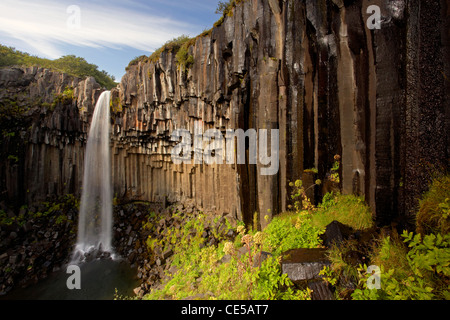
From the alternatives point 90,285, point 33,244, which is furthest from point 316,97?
point 33,244

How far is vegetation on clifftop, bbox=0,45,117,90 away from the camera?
2233 cm

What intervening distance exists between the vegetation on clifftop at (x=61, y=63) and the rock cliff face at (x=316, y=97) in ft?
50.8

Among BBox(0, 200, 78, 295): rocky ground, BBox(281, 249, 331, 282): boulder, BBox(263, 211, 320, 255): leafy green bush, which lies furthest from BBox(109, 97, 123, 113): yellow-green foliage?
BBox(281, 249, 331, 282): boulder

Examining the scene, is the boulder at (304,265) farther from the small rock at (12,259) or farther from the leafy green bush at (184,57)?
the small rock at (12,259)

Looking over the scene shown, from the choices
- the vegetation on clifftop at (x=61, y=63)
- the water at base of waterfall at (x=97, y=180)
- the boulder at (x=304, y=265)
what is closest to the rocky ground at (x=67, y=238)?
the water at base of waterfall at (x=97, y=180)

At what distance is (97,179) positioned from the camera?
17594mm

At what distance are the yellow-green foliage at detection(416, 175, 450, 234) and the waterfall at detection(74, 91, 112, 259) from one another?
17756 millimetres

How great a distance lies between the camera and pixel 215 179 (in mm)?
11438

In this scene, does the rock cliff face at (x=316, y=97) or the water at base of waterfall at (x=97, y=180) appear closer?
the rock cliff face at (x=316, y=97)

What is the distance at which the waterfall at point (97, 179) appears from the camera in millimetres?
16319

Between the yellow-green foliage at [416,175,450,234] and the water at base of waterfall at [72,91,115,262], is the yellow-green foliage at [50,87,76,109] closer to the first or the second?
the water at base of waterfall at [72,91,115,262]
